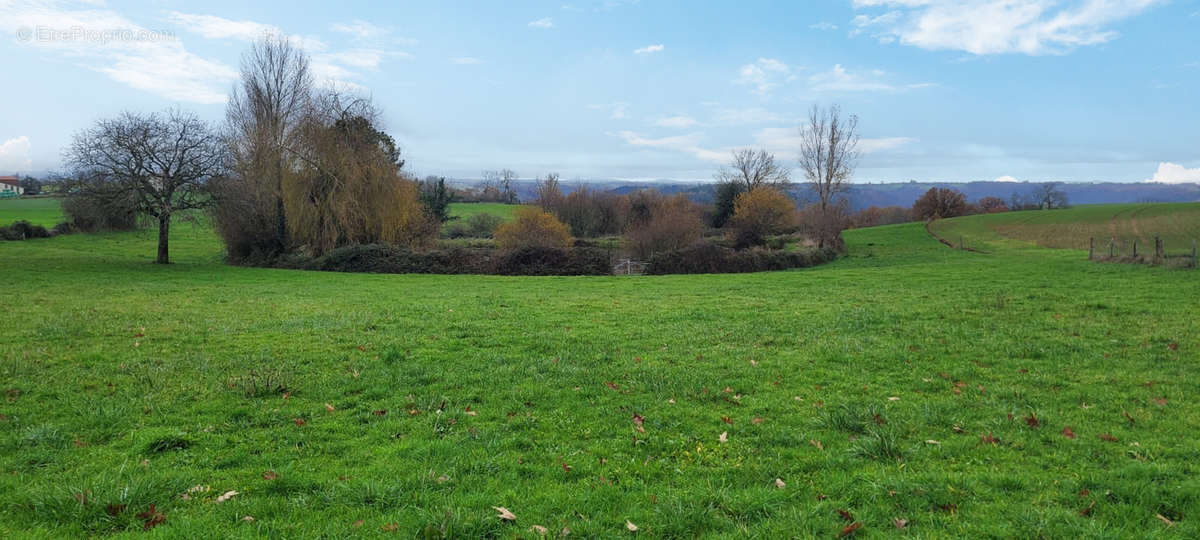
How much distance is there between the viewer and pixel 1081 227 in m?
59.3

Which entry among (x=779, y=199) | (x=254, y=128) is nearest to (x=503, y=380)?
(x=254, y=128)

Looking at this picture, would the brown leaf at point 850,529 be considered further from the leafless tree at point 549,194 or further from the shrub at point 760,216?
the leafless tree at point 549,194

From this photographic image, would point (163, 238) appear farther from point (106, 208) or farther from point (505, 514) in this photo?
point (505, 514)

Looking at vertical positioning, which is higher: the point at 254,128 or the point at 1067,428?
the point at 254,128

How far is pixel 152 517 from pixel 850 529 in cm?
512

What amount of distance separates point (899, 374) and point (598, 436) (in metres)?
4.98

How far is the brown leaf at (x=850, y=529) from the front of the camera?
4383mm

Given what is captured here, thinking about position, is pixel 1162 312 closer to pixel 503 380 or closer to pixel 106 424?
pixel 503 380

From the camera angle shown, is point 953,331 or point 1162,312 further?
point 1162,312

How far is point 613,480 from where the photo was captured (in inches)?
210

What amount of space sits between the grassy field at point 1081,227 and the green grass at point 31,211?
84236 mm

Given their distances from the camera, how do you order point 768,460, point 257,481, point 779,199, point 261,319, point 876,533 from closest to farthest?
point 876,533 → point 257,481 → point 768,460 → point 261,319 → point 779,199

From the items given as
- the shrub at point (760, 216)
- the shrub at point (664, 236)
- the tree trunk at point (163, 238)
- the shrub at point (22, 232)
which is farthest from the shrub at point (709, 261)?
the shrub at point (22, 232)

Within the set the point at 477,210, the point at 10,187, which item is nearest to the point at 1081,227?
the point at 477,210
